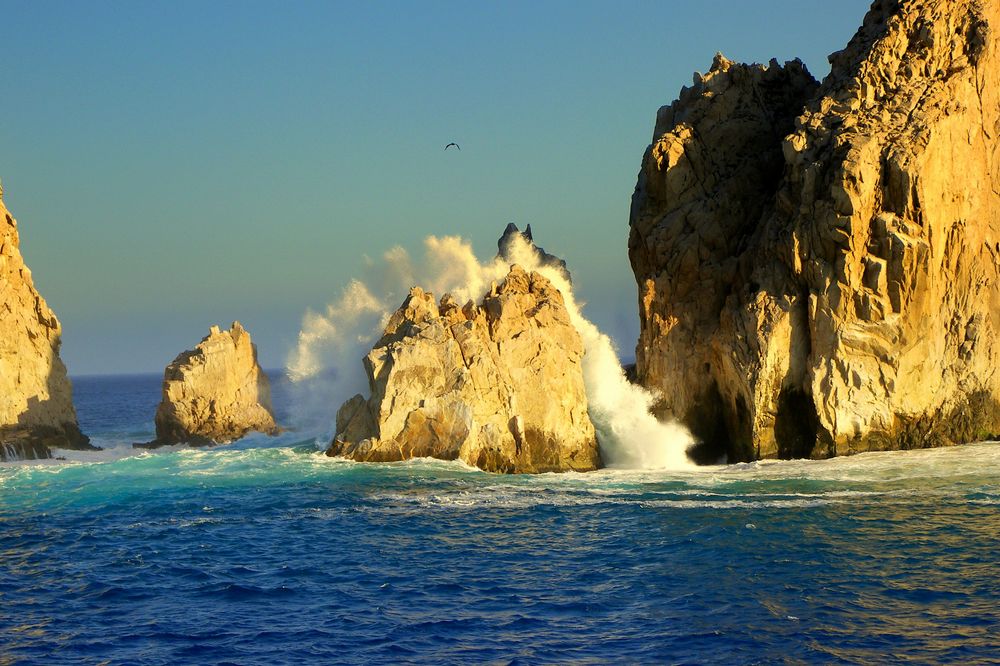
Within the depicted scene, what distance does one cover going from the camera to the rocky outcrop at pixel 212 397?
5012cm

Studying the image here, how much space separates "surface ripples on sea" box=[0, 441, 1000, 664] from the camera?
798 inches

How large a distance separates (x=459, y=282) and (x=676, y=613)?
90.0ft

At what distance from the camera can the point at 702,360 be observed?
42.8m

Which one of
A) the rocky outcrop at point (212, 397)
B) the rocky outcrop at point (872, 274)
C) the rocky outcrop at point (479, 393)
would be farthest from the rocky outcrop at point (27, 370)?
the rocky outcrop at point (872, 274)

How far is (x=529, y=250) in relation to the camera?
166 ft

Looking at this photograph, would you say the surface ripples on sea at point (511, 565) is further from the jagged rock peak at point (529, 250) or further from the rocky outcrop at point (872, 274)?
the jagged rock peak at point (529, 250)

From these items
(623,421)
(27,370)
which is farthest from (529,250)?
(27,370)

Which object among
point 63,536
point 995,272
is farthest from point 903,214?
point 63,536

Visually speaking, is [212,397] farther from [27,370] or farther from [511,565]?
[511,565]

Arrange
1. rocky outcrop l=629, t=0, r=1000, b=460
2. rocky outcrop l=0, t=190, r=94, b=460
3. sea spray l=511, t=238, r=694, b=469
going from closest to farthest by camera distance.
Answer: rocky outcrop l=629, t=0, r=1000, b=460
sea spray l=511, t=238, r=694, b=469
rocky outcrop l=0, t=190, r=94, b=460

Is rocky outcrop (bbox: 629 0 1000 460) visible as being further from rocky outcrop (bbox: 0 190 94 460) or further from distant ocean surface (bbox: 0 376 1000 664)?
rocky outcrop (bbox: 0 190 94 460)

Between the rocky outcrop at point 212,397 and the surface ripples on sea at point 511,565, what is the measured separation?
34.5 feet

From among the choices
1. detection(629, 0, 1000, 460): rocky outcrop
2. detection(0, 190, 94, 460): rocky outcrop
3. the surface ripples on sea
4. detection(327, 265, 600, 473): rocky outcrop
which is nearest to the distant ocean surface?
the surface ripples on sea

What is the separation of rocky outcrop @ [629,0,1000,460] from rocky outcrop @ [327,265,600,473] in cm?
492
